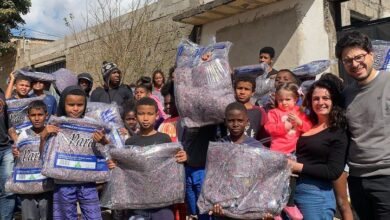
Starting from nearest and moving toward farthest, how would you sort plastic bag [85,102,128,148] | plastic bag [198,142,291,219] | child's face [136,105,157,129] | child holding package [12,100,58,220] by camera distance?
plastic bag [198,142,291,219], child's face [136,105,157,129], child holding package [12,100,58,220], plastic bag [85,102,128,148]

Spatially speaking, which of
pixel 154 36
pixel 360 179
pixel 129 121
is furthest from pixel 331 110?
pixel 154 36

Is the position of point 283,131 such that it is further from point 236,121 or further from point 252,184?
point 252,184

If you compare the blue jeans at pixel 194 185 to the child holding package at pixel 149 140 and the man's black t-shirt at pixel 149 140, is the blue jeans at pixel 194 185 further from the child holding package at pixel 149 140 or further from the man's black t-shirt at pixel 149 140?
the man's black t-shirt at pixel 149 140

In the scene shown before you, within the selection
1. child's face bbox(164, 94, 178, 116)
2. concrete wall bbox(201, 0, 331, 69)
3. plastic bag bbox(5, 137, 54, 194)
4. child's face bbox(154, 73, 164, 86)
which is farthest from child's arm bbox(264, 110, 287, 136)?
concrete wall bbox(201, 0, 331, 69)

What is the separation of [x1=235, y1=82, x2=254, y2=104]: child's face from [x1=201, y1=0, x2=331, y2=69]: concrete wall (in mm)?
4020

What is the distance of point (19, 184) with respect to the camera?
4.52 m

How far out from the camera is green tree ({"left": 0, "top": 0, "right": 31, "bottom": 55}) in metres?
15.9

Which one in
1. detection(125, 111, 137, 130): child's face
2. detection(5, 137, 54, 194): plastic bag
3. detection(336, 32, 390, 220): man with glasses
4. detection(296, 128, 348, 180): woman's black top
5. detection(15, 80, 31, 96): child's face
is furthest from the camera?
detection(125, 111, 137, 130): child's face

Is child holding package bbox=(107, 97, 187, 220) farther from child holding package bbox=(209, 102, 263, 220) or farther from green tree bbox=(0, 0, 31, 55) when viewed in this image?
green tree bbox=(0, 0, 31, 55)

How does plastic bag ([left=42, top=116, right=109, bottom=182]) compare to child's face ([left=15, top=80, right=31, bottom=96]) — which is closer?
plastic bag ([left=42, top=116, right=109, bottom=182])

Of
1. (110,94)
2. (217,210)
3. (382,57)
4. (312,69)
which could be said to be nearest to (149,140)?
(217,210)

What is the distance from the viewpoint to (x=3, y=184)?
500 centimetres

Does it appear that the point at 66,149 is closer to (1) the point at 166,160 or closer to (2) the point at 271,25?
(1) the point at 166,160

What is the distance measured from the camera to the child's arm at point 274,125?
3.62m
